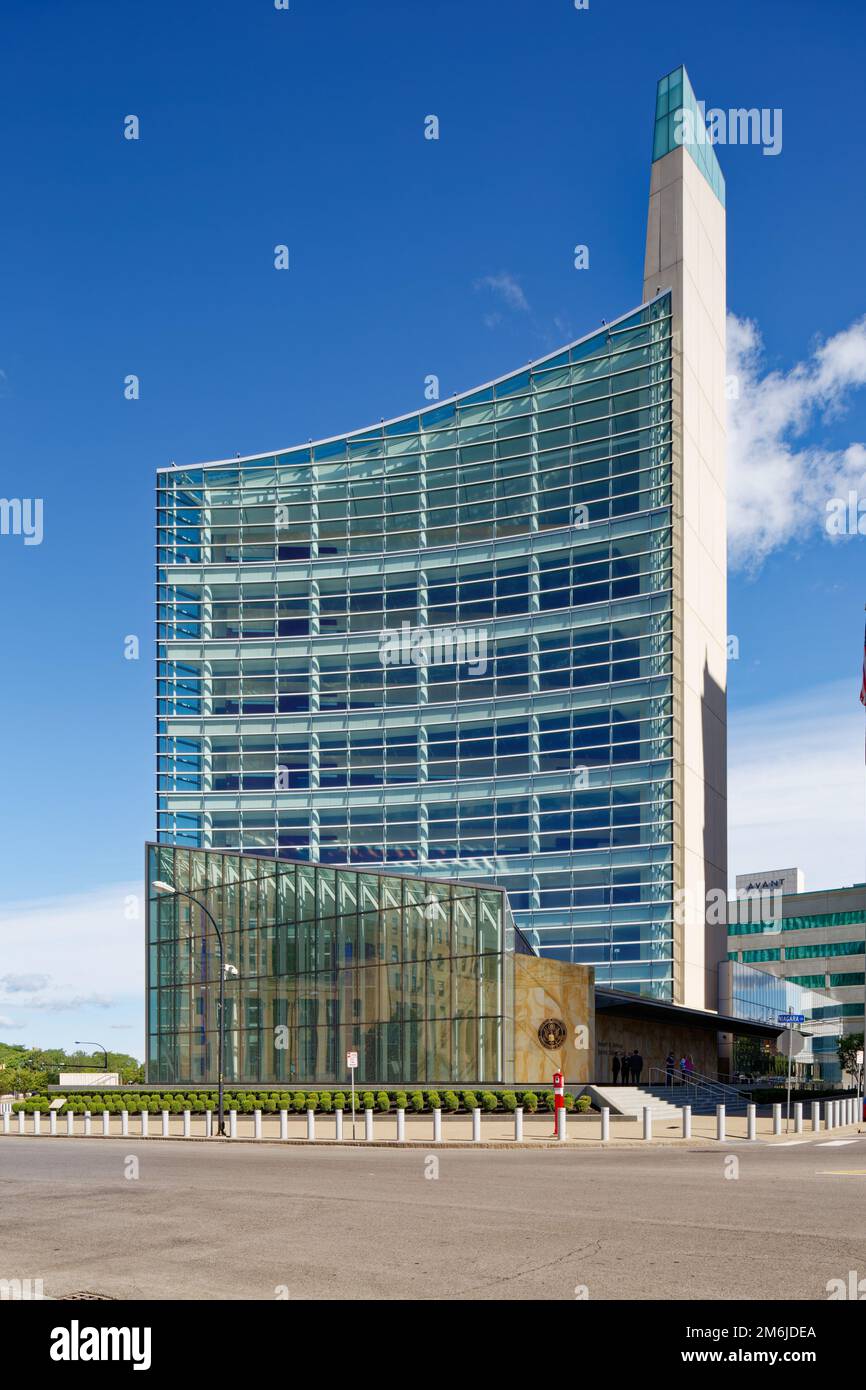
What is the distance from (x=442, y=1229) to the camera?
1484 cm

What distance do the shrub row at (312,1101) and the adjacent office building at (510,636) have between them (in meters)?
35.2

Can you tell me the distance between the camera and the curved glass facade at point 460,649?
9400cm

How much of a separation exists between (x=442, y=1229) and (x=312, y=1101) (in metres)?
36.9

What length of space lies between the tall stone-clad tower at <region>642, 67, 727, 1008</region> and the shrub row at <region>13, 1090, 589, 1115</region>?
40386 mm

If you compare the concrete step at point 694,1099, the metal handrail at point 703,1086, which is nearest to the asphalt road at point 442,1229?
the concrete step at point 694,1099

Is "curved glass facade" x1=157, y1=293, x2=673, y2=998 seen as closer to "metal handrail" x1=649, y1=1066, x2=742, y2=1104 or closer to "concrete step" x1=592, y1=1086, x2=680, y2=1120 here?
"metal handrail" x1=649, y1=1066, x2=742, y2=1104

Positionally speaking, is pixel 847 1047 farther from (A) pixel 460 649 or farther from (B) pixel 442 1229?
(B) pixel 442 1229

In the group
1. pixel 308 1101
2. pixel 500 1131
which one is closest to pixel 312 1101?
pixel 308 1101

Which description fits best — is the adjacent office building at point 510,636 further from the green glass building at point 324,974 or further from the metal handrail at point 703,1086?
the green glass building at point 324,974

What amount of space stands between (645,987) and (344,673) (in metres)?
36.2

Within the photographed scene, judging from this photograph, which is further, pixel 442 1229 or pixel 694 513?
pixel 694 513

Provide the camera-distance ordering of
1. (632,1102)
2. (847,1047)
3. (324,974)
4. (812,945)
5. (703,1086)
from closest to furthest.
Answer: (632,1102)
(324,974)
(703,1086)
(847,1047)
(812,945)
